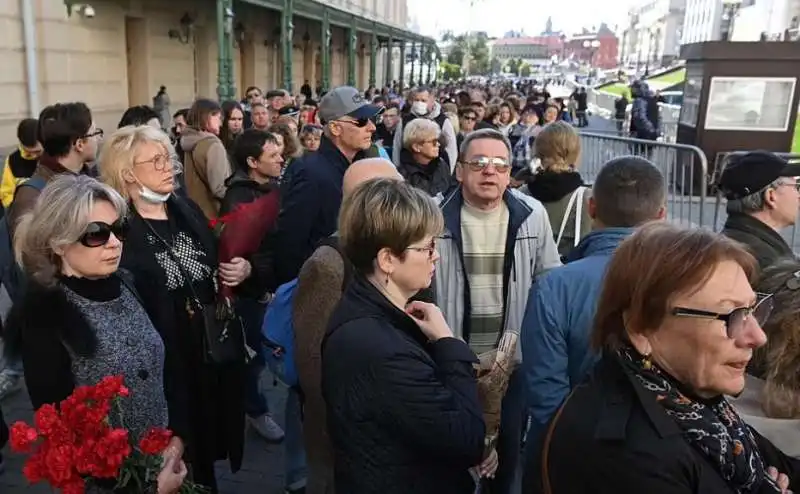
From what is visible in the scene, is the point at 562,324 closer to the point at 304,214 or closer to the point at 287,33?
the point at 304,214

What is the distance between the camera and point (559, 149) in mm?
3934

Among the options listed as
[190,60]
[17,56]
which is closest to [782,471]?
[17,56]

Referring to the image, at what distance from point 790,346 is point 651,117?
14.0 m

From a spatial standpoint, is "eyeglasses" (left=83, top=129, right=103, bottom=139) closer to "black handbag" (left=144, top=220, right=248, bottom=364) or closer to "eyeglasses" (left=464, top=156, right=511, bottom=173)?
"black handbag" (left=144, top=220, right=248, bottom=364)

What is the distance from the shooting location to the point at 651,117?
14852 mm

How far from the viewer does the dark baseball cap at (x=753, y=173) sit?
2.97 metres

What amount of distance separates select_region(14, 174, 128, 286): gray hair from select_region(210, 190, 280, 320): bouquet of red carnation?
0.85 m

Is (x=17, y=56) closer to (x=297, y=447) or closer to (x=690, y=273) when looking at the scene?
(x=297, y=447)

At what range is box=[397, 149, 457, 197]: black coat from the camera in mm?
5699

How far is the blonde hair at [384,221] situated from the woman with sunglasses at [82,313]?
87 cm

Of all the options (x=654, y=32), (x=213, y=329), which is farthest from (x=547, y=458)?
(x=654, y=32)

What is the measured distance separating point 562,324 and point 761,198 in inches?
48.7

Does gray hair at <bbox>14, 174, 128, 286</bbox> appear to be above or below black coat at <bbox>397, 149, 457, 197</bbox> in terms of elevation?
above

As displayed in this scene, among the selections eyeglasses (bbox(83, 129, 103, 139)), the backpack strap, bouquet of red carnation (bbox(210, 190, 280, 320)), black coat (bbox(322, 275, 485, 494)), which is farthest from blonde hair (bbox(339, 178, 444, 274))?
eyeglasses (bbox(83, 129, 103, 139))
